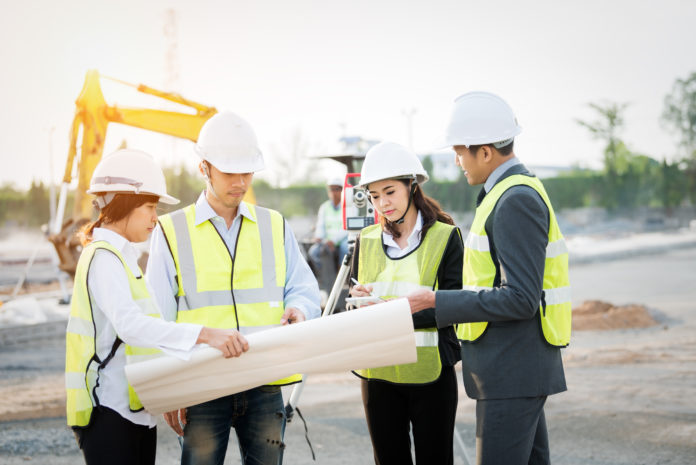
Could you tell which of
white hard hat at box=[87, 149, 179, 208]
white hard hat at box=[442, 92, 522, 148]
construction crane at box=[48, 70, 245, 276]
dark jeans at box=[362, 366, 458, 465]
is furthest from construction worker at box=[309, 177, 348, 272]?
white hard hat at box=[442, 92, 522, 148]

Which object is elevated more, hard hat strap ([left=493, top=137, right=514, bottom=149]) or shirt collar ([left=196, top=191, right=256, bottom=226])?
hard hat strap ([left=493, top=137, right=514, bottom=149])

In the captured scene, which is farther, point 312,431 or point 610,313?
point 610,313

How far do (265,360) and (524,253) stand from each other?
1055mm

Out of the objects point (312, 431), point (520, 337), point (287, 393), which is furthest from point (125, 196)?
point (287, 393)

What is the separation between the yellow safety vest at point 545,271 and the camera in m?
2.45

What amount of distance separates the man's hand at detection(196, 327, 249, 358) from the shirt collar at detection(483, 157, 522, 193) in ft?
3.71

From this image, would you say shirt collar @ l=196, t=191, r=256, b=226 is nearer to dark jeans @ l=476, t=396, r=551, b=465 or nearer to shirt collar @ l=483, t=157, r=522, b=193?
shirt collar @ l=483, t=157, r=522, b=193

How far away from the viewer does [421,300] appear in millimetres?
2551

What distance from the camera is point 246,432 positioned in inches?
108

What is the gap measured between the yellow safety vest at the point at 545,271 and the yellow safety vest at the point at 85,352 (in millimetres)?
1271

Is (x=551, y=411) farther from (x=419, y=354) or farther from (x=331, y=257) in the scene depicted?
(x=331, y=257)

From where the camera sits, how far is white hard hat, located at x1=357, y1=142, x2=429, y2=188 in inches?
123

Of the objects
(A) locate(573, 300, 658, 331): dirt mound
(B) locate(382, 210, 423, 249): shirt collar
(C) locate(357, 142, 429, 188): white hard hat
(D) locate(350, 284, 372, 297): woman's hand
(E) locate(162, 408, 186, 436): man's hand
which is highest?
(C) locate(357, 142, 429, 188): white hard hat

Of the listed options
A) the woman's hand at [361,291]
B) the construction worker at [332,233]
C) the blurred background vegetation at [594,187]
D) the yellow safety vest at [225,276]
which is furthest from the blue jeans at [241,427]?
the blurred background vegetation at [594,187]
